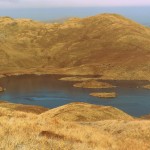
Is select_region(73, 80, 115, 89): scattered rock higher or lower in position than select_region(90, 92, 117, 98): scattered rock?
lower

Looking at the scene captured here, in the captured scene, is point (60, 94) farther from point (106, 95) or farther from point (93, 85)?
point (93, 85)

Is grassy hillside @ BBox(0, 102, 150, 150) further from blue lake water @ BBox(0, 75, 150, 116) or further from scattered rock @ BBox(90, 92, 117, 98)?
scattered rock @ BBox(90, 92, 117, 98)

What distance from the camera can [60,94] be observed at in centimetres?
13500

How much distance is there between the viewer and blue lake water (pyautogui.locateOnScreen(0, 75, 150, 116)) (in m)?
115

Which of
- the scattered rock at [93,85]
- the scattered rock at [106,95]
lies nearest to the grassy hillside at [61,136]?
the scattered rock at [106,95]

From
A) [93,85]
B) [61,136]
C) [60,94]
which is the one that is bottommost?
[93,85]

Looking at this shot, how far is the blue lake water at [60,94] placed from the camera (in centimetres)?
11506

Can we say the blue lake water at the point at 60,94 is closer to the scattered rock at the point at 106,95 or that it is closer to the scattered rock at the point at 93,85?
the scattered rock at the point at 106,95

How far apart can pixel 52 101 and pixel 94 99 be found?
14.0 meters

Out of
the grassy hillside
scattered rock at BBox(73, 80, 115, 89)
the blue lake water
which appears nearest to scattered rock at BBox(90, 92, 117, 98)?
the blue lake water

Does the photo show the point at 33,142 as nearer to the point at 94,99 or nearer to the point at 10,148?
the point at 10,148

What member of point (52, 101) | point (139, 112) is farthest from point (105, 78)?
point (139, 112)

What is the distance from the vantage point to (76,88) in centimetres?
14762

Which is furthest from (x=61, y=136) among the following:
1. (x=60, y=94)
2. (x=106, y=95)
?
(x=60, y=94)
